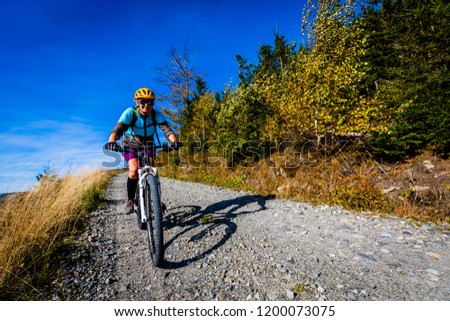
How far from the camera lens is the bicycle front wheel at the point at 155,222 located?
3373mm

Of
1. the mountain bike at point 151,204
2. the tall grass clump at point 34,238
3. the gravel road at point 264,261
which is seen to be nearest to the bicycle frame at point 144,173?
the mountain bike at point 151,204

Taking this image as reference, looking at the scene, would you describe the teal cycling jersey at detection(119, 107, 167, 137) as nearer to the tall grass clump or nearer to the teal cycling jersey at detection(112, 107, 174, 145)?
the teal cycling jersey at detection(112, 107, 174, 145)

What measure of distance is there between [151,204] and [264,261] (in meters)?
2.18

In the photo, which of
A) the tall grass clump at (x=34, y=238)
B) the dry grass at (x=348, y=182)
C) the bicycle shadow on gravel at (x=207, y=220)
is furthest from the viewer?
the dry grass at (x=348, y=182)

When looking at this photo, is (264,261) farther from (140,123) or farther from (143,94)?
(143,94)

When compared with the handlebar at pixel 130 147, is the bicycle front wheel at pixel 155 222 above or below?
below

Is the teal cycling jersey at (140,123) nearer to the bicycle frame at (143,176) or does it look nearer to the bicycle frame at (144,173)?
the bicycle frame at (144,173)

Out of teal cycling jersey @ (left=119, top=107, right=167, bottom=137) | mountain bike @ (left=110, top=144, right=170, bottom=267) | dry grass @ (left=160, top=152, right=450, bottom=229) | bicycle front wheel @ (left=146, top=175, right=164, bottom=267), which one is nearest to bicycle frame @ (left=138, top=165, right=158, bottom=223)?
mountain bike @ (left=110, top=144, right=170, bottom=267)

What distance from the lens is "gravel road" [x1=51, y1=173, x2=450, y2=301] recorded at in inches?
112

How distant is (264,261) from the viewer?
11.8 feet

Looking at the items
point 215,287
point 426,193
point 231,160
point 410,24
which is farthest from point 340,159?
point 215,287

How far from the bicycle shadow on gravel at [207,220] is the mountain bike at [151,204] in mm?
349

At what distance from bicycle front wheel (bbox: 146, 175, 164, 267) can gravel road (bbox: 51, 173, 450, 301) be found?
0.66 feet
